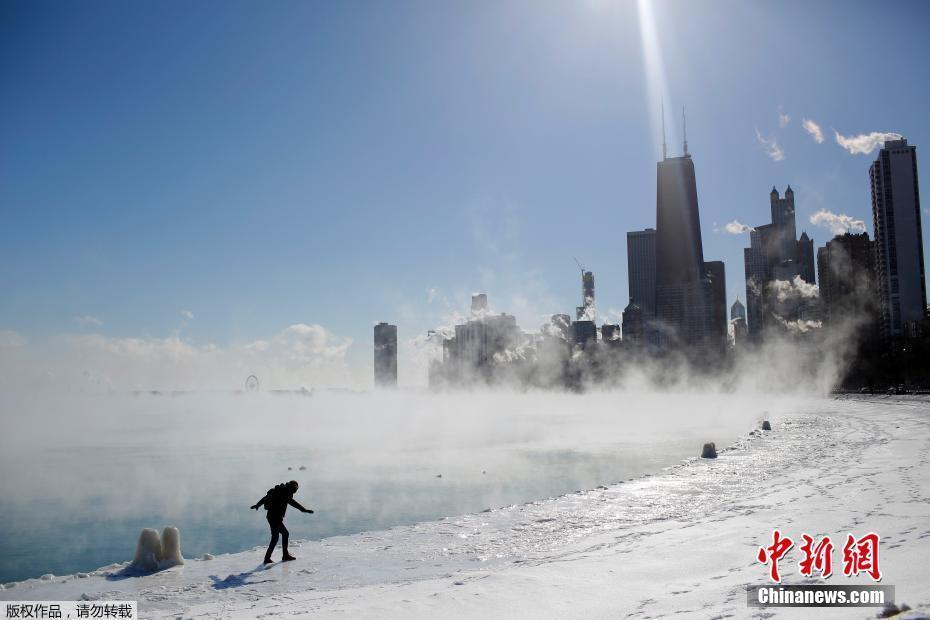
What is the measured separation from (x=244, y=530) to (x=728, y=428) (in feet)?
177

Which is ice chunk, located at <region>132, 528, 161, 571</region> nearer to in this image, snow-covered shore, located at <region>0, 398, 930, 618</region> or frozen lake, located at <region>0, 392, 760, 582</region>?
snow-covered shore, located at <region>0, 398, 930, 618</region>

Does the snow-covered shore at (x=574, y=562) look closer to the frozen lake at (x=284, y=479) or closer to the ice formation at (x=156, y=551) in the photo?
the ice formation at (x=156, y=551)

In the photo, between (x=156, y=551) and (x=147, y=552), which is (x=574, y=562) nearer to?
(x=156, y=551)

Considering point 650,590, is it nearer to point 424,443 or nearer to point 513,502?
point 513,502

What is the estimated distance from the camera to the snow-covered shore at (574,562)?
1264 centimetres

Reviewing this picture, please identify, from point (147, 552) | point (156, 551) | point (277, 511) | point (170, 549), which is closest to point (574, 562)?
point (277, 511)

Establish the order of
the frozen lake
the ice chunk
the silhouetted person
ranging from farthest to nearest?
1. the frozen lake
2. the silhouetted person
3. the ice chunk

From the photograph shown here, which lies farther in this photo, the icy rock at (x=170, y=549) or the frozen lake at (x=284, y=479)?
the frozen lake at (x=284, y=479)

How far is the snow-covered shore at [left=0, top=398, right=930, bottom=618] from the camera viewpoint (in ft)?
41.5

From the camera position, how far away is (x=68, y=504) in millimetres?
34156

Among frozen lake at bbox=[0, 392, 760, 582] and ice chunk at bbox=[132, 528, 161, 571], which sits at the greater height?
ice chunk at bbox=[132, 528, 161, 571]

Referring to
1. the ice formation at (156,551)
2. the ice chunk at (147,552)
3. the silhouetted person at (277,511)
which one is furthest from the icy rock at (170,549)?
the silhouetted person at (277,511)

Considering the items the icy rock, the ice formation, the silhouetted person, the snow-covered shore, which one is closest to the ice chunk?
the ice formation

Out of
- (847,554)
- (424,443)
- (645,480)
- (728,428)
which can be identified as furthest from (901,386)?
(847,554)
